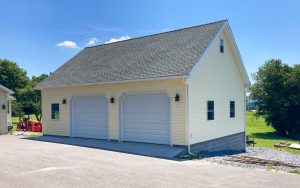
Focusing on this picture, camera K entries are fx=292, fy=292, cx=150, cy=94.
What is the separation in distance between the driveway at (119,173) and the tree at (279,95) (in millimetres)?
27262

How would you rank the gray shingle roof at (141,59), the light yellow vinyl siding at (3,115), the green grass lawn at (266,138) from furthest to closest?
the green grass lawn at (266,138)
the light yellow vinyl siding at (3,115)
the gray shingle roof at (141,59)

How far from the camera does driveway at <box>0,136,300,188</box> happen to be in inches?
301

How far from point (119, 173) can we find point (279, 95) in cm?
3125

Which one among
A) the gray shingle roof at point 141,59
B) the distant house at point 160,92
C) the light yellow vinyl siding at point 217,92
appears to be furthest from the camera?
the gray shingle roof at point 141,59

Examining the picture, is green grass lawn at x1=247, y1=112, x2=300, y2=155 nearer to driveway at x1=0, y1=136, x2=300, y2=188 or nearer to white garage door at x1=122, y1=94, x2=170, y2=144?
→ white garage door at x1=122, y1=94, x2=170, y2=144

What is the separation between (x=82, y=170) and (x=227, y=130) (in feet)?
34.6

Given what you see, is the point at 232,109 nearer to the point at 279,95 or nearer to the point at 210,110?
the point at 210,110

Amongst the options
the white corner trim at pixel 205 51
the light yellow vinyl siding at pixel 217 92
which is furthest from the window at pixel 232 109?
the white corner trim at pixel 205 51

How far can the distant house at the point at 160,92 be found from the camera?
13.4m

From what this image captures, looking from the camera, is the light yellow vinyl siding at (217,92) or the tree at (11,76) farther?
the tree at (11,76)

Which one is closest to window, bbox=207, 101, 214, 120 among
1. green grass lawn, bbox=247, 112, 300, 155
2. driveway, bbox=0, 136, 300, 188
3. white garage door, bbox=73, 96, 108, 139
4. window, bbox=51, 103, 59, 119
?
driveway, bbox=0, 136, 300, 188

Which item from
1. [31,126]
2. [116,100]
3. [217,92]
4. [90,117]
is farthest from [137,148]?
[31,126]

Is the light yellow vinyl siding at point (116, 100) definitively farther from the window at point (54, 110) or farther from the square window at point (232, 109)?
the square window at point (232, 109)

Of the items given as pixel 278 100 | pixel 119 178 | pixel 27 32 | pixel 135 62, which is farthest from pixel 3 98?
pixel 278 100
